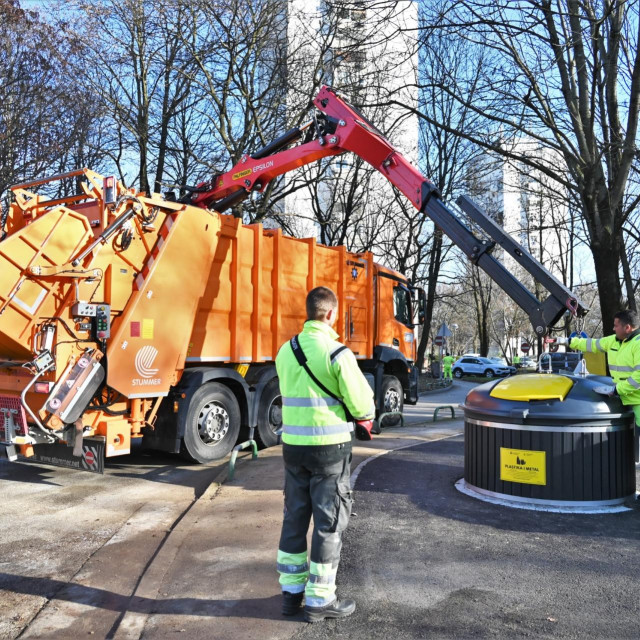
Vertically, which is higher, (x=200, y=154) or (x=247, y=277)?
(x=200, y=154)

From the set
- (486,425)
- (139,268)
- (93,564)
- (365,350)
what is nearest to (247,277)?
(139,268)

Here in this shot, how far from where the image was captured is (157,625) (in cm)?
341

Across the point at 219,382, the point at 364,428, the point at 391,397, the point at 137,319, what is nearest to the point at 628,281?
the point at 391,397

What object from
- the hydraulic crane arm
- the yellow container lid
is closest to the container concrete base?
the yellow container lid

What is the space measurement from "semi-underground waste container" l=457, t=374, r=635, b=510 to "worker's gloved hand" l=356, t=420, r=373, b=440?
2366 mm

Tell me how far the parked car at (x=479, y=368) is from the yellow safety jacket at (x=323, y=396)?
127 feet

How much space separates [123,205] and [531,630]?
19.7 ft

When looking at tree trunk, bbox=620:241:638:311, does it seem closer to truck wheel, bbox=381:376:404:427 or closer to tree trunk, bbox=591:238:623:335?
tree trunk, bbox=591:238:623:335

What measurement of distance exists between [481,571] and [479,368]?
38.9m

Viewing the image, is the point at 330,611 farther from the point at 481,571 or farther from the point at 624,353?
the point at 624,353

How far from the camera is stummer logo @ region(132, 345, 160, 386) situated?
7066 mm

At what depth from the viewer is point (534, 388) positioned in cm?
568

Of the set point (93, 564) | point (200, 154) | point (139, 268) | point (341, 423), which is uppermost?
point (200, 154)

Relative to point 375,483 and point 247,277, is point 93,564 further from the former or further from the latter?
point 247,277
